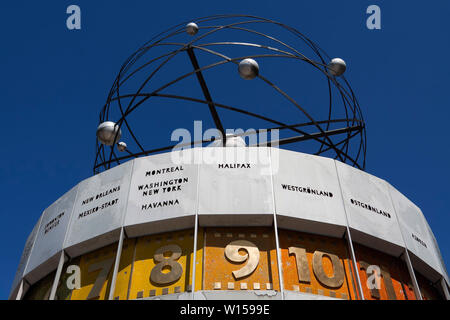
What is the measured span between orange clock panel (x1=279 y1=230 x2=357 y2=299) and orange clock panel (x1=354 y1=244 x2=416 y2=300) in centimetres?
44

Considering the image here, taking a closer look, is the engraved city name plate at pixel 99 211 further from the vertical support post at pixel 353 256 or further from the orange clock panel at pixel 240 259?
the vertical support post at pixel 353 256

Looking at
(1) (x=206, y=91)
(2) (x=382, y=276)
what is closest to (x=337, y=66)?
(1) (x=206, y=91)

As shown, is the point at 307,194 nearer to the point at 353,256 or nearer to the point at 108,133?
the point at 353,256

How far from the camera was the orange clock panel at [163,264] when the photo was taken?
12.2 metres

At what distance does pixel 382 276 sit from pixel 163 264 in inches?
226

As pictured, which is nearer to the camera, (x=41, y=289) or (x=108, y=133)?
(x=41, y=289)

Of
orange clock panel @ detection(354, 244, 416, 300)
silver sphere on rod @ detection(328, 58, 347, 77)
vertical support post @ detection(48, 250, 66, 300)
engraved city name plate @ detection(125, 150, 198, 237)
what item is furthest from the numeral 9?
silver sphere on rod @ detection(328, 58, 347, 77)

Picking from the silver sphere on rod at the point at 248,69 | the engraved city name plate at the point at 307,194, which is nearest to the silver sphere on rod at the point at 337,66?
the engraved city name plate at the point at 307,194

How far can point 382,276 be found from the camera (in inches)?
525

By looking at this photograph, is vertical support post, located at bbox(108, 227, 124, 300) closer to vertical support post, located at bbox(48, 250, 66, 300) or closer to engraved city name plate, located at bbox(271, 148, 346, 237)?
vertical support post, located at bbox(48, 250, 66, 300)

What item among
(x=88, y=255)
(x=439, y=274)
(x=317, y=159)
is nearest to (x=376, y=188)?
(x=317, y=159)

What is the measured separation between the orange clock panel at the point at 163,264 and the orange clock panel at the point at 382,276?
427 centimetres
